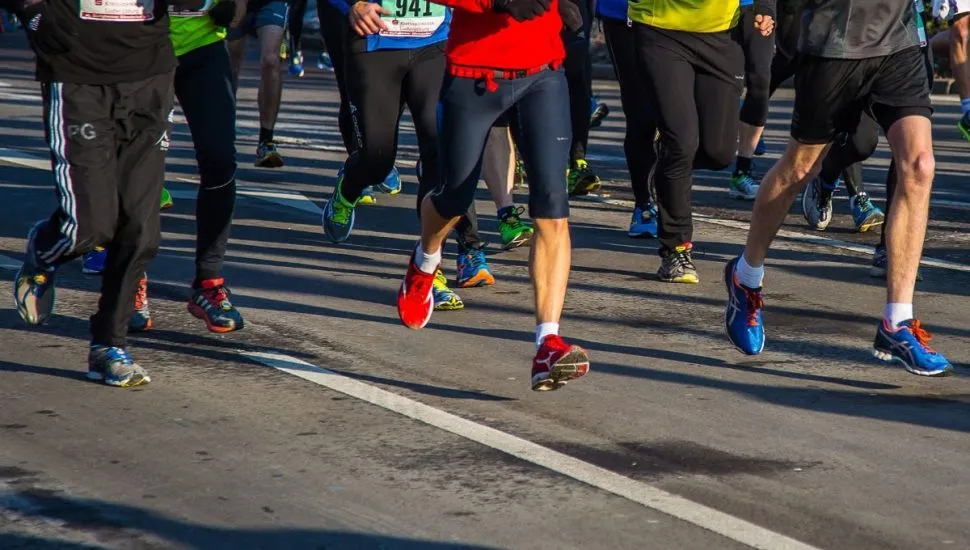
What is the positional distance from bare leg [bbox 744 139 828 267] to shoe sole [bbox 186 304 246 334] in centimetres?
221

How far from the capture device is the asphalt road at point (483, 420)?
4699mm

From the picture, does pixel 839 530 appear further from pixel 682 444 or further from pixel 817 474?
pixel 682 444

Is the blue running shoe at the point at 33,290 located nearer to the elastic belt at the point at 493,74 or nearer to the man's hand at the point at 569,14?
the elastic belt at the point at 493,74

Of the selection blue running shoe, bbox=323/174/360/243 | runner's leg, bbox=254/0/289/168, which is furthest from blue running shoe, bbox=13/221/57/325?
runner's leg, bbox=254/0/289/168

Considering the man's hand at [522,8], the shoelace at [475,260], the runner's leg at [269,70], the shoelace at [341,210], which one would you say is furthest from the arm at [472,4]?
the runner's leg at [269,70]

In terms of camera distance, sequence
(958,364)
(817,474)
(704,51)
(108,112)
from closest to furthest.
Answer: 1. (817,474)
2. (108,112)
3. (958,364)
4. (704,51)

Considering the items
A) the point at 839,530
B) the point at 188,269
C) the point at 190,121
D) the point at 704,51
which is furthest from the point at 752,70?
the point at 839,530

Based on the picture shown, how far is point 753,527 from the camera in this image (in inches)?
183

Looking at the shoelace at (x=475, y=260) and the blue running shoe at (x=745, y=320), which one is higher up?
the blue running shoe at (x=745, y=320)

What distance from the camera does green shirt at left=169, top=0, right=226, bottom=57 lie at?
7.06 m

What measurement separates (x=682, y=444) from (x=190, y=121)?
281 cm

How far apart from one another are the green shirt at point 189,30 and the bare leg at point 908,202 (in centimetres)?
288

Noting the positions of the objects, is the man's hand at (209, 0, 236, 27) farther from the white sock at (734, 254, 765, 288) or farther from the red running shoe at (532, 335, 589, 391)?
the white sock at (734, 254, 765, 288)

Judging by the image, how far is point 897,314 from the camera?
6602 millimetres
